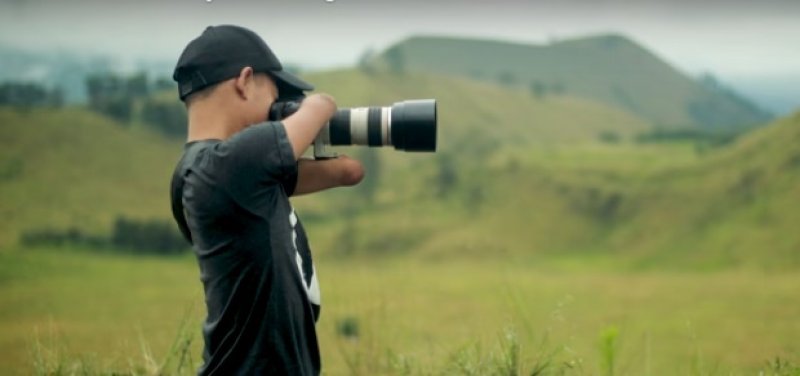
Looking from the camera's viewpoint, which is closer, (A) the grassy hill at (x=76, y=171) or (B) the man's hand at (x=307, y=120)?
(B) the man's hand at (x=307, y=120)

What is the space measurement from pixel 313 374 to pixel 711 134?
123m

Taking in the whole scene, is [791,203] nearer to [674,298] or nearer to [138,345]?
[674,298]

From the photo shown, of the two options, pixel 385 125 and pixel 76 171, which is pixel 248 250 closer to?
Result: pixel 385 125

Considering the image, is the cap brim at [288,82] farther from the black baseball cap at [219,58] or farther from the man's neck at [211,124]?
the man's neck at [211,124]

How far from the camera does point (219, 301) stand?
8.22 ft

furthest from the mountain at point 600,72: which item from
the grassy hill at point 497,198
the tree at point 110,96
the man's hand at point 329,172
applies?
the man's hand at point 329,172

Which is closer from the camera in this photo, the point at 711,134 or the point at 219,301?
the point at 219,301

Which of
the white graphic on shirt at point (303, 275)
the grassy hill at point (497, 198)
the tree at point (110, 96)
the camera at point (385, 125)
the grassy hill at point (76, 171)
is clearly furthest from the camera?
the tree at point (110, 96)

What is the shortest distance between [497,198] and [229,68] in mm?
83712

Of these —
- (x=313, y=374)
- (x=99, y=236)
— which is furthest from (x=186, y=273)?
(x=313, y=374)

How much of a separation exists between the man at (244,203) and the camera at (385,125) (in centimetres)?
14

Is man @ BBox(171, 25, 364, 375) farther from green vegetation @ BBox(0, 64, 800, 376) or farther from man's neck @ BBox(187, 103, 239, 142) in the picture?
green vegetation @ BBox(0, 64, 800, 376)

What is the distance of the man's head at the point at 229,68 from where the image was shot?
2543 mm

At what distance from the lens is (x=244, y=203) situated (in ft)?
7.94
